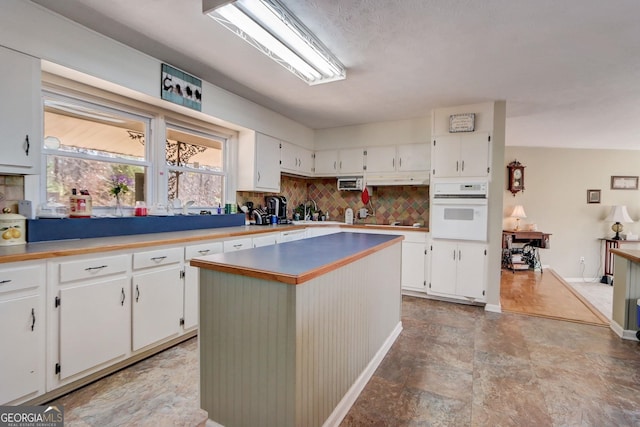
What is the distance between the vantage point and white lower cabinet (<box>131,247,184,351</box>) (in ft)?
7.14

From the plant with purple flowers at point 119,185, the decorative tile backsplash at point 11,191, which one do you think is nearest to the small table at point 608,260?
the plant with purple flowers at point 119,185

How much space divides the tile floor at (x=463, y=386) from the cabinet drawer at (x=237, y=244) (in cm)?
87

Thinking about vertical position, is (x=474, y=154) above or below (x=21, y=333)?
above

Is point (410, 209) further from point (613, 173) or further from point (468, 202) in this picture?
point (613, 173)

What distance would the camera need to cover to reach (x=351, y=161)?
4.69 m

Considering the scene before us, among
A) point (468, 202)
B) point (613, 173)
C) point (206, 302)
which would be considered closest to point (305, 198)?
point (468, 202)

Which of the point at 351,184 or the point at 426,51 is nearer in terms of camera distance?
the point at 426,51

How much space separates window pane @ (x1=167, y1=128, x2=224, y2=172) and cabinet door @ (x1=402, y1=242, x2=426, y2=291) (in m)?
2.69

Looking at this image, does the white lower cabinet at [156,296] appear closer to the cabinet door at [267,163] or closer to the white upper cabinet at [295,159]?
the cabinet door at [267,163]

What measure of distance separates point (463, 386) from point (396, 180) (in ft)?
9.25

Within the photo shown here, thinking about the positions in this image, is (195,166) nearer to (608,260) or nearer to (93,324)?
(93,324)

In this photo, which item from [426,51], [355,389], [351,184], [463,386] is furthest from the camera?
[351,184]

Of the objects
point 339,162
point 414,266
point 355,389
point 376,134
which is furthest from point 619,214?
point 355,389

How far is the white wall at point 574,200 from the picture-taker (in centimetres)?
602
